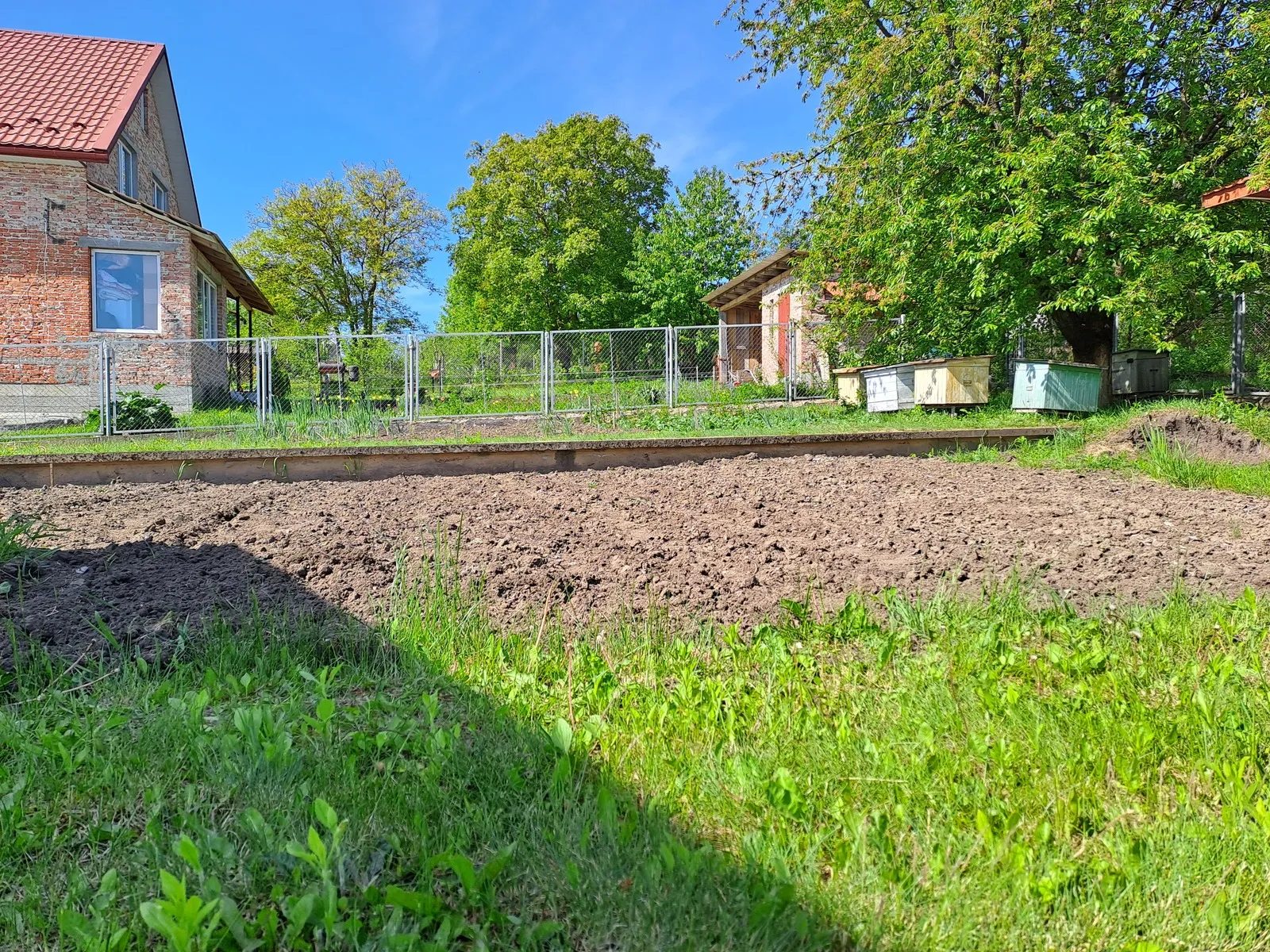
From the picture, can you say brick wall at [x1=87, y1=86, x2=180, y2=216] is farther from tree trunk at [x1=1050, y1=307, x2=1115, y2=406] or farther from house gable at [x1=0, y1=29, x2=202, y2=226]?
tree trunk at [x1=1050, y1=307, x2=1115, y2=406]

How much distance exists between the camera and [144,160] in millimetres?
16906

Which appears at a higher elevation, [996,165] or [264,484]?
[996,165]

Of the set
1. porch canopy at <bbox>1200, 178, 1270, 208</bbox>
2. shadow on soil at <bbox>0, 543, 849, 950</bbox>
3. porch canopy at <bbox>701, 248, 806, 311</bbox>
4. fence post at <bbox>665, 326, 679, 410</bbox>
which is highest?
porch canopy at <bbox>701, 248, 806, 311</bbox>

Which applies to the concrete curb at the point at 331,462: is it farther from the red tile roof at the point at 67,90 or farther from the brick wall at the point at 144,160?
the brick wall at the point at 144,160

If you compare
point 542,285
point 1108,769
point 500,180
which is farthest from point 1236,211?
point 500,180

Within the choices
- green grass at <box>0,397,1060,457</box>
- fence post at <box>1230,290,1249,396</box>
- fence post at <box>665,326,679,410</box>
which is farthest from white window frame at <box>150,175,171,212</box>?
fence post at <box>1230,290,1249,396</box>

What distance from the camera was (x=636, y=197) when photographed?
32.1 metres

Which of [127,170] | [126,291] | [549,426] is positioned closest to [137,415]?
[549,426]

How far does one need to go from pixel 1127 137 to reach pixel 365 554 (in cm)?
1041

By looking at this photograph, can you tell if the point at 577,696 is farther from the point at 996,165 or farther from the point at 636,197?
the point at 636,197

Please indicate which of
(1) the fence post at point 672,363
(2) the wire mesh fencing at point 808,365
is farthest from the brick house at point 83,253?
(2) the wire mesh fencing at point 808,365

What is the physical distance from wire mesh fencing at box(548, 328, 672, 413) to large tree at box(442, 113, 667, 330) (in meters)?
17.7

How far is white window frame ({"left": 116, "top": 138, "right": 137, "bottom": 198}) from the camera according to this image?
1523cm

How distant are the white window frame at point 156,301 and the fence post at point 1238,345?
59.1ft
